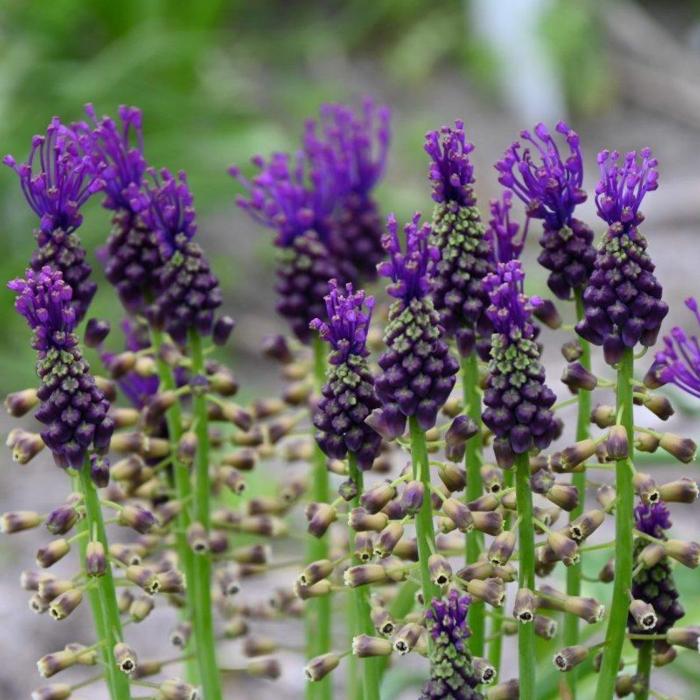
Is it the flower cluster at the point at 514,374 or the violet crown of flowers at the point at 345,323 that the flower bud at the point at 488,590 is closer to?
the flower cluster at the point at 514,374

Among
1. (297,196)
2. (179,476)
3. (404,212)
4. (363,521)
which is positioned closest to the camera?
(363,521)

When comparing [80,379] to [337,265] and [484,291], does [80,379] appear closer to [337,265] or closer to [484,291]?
[484,291]

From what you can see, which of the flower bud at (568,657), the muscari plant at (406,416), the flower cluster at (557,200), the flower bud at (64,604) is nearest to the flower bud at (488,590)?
the muscari plant at (406,416)

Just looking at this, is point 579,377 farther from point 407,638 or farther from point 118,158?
point 118,158

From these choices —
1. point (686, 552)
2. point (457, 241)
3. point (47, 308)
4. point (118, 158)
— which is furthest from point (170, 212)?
point (686, 552)

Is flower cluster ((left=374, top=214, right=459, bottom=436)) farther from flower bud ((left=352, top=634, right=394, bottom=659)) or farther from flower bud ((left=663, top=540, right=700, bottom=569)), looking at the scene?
flower bud ((left=663, top=540, right=700, bottom=569))
